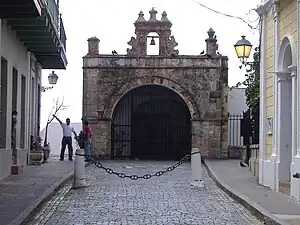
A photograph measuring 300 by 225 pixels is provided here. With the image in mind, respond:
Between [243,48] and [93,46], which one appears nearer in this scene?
[243,48]

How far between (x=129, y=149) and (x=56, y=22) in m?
12.1

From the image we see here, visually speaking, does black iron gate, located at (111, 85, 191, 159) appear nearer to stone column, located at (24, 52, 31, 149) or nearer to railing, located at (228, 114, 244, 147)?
railing, located at (228, 114, 244, 147)

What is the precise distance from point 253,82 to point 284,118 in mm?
11045

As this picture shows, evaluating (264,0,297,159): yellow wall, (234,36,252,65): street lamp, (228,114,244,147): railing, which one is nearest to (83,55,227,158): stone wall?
(228,114,244,147): railing

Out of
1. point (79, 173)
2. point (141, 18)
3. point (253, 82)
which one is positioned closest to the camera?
point (79, 173)

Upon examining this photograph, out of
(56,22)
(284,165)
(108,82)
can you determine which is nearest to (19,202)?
(284,165)

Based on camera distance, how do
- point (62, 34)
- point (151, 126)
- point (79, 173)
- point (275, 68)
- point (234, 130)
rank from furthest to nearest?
point (151, 126), point (234, 130), point (62, 34), point (79, 173), point (275, 68)

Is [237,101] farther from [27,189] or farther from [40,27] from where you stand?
[27,189]

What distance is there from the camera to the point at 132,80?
3167cm

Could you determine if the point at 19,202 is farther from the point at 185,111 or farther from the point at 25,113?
the point at 185,111

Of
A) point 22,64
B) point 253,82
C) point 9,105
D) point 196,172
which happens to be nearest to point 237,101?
point 253,82

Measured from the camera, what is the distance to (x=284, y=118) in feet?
54.3

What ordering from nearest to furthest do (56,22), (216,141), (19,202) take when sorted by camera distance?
1. (19,202)
2. (56,22)
3. (216,141)

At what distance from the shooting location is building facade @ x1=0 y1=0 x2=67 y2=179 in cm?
1853
